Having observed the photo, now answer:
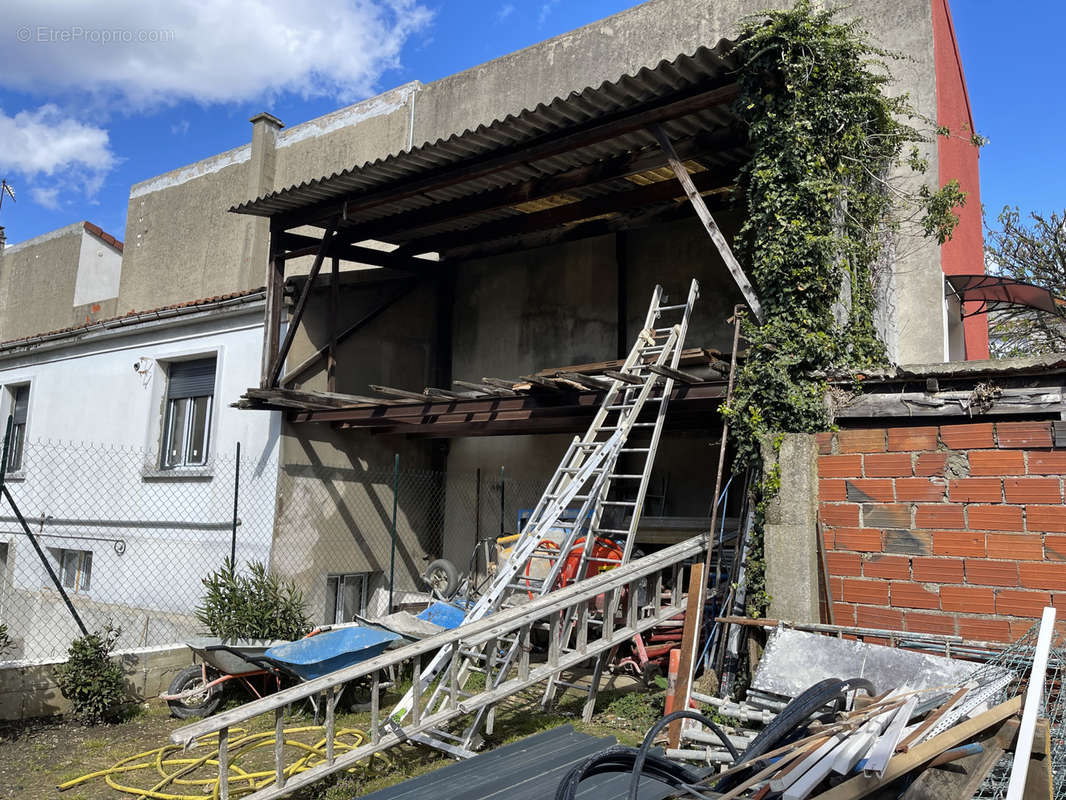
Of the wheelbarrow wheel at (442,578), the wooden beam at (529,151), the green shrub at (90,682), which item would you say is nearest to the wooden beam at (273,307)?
the wooden beam at (529,151)

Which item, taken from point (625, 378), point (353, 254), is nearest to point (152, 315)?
point (353, 254)

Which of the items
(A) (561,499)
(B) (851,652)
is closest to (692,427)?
(A) (561,499)

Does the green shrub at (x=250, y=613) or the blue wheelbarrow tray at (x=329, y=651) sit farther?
the green shrub at (x=250, y=613)

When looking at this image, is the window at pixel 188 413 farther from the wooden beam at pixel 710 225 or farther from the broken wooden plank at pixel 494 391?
the wooden beam at pixel 710 225

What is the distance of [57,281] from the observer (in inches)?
960

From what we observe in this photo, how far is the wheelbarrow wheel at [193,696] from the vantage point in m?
7.50

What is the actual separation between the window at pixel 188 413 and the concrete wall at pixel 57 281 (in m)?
11.8

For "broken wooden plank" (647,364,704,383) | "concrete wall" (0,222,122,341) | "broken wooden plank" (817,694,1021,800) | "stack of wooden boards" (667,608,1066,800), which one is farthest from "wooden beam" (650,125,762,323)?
"concrete wall" (0,222,122,341)

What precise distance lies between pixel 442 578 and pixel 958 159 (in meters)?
9.44

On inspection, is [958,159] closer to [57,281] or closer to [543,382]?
[543,382]

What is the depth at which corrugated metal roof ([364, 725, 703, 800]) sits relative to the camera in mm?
3719

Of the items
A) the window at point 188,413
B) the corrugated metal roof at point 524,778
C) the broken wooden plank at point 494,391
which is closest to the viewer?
the corrugated metal roof at point 524,778

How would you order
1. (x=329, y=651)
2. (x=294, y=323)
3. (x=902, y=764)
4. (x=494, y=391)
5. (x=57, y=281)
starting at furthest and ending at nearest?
1. (x=57, y=281)
2. (x=294, y=323)
3. (x=494, y=391)
4. (x=329, y=651)
5. (x=902, y=764)

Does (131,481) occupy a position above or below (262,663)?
above
